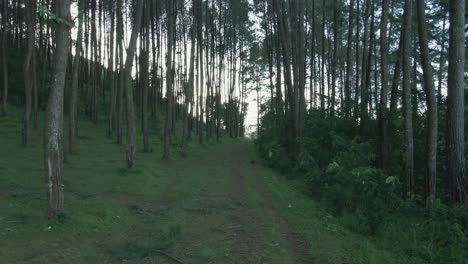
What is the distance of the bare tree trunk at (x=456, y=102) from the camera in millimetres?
9312

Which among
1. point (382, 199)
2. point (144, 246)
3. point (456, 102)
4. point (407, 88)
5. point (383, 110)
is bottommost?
point (144, 246)

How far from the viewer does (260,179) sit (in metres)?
16.2

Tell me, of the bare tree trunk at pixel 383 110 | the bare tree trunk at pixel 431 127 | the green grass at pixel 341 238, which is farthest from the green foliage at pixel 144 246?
the bare tree trunk at pixel 383 110

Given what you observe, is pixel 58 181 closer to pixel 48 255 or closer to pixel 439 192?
pixel 48 255

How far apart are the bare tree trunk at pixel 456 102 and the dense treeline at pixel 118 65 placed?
871 cm

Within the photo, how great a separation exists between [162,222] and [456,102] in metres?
7.47

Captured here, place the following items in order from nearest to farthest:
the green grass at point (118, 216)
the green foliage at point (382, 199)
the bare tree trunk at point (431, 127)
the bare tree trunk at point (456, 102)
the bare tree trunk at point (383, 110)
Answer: the green grass at point (118, 216), the green foliage at point (382, 199), the bare tree trunk at point (456, 102), the bare tree trunk at point (431, 127), the bare tree trunk at point (383, 110)

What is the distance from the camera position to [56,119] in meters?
8.45

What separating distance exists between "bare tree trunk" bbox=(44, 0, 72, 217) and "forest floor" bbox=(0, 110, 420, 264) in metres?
0.52

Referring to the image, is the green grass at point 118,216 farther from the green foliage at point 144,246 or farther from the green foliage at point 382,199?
the green foliage at point 382,199

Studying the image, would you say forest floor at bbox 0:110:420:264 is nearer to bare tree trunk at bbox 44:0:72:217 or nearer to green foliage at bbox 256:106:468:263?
bare tree trunk at bbox 44:0:72:217

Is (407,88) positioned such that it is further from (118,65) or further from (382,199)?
(118,65)

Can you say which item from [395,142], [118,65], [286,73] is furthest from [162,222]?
[118,65]

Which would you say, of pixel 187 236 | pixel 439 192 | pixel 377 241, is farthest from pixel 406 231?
pixel 187 236
